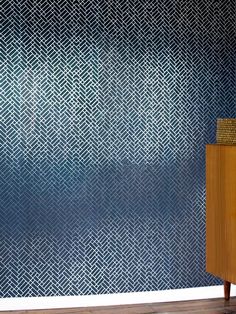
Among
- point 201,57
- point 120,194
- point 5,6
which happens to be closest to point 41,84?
point 5,6

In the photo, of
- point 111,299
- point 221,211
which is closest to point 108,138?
point 111,299

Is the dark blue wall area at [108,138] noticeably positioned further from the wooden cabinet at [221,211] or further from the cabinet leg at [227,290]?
the wooden cabinet at [221,211]

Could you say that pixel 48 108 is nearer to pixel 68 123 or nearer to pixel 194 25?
pixel 68 123

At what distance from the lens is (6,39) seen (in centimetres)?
354

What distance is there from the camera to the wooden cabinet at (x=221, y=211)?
2598 millimetres

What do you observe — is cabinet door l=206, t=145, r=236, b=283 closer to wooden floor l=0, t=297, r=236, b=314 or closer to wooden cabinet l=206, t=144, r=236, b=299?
wooden cabinet l=206, t=144, r=236, b=299

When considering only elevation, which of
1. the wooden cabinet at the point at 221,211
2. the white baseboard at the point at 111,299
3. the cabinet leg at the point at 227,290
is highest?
the wooden cabinet at the point at 221,211

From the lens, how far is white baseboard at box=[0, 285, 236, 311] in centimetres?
359

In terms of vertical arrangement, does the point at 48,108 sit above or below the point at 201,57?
below

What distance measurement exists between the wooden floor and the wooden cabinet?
86cm

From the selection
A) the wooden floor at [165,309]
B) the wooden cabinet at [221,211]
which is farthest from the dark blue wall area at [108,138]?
the wooden cabinet at [221,211]

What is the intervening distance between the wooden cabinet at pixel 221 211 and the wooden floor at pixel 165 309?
857mm

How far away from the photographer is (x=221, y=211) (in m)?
2.70

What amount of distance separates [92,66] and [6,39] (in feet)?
1.93
